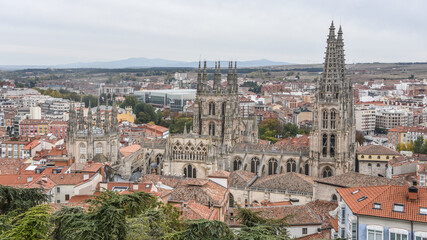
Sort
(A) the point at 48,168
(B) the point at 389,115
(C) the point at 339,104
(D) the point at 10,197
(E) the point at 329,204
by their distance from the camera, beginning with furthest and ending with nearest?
1. (B) the point at 389,115
2. (C) the point at 339,104
3. (A) the point at 48,168
4. (E) the point at 329,204
5. (D) the point at 10,197

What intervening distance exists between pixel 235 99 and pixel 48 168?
2822 centimetres

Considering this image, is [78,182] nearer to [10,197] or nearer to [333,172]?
[10,197]

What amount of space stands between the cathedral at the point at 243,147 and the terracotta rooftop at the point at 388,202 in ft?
103

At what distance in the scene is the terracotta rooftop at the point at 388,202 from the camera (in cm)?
2695

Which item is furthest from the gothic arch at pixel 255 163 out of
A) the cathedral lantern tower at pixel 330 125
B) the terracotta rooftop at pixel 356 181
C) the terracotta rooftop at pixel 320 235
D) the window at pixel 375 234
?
the window at pixel 375 234

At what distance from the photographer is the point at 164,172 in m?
65.0

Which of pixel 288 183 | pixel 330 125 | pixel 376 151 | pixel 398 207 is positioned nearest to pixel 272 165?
pixel 330 125

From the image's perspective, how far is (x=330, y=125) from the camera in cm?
6250

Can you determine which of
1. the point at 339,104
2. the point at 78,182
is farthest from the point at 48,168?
the point at 339,104

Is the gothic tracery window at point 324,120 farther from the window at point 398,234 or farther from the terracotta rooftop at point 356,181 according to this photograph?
the window at point 398,234

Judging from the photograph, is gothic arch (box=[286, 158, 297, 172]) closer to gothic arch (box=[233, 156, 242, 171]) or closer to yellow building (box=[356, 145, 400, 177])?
gothic arch (box=[233, 156, 242, 171])

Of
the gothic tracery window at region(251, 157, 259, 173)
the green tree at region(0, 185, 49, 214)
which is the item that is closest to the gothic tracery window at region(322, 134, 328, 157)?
the gothic tracery window at region(251, 157, 259, 173)

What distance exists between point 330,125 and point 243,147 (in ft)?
37.9

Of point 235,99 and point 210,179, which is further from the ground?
point 235,99
